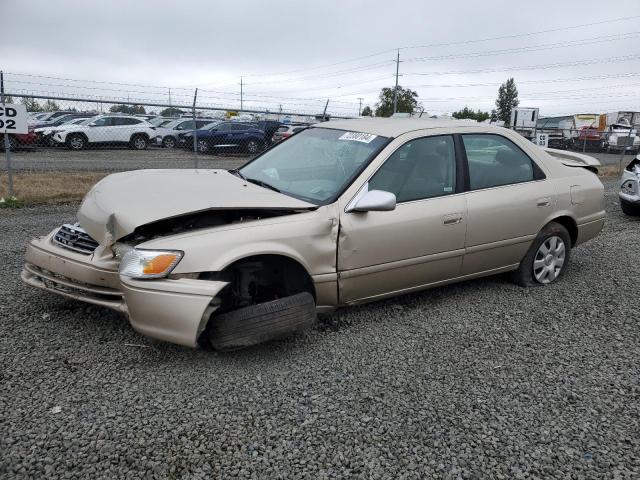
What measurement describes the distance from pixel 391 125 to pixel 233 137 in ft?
47.5

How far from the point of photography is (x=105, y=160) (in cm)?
1532

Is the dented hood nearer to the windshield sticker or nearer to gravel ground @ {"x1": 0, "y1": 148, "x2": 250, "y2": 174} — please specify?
the windshield sticker

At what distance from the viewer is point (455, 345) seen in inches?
144

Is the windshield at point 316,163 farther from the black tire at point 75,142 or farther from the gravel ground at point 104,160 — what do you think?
the black tire at point 75,142

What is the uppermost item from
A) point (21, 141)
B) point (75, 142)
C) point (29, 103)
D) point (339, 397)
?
point (29, 103)

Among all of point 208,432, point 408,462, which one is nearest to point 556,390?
point 408,462

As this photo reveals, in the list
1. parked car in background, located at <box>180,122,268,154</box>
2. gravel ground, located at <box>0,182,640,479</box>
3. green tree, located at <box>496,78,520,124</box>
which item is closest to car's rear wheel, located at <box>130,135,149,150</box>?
parked car in background, located at <box>180,122,268,154</box>

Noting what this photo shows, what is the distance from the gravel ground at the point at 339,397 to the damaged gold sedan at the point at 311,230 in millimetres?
287

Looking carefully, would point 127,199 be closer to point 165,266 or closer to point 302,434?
point 165,266

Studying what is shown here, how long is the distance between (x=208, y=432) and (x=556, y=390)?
2007mm

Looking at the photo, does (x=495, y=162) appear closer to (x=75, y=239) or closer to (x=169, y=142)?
(x=75, y=239)

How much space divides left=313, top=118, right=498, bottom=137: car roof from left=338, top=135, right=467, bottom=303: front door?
157 mm

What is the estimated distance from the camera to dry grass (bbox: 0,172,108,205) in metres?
8.49

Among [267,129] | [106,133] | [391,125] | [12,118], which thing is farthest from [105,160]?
[391,125]
